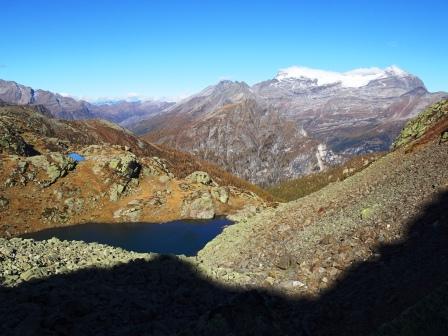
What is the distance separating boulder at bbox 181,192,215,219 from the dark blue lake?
6.92ft

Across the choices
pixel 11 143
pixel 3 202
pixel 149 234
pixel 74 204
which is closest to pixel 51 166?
pixel 74 204

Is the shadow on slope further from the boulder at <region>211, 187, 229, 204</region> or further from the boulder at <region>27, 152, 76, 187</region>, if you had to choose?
the boulder at <region>27, 152, 76, 187</region>

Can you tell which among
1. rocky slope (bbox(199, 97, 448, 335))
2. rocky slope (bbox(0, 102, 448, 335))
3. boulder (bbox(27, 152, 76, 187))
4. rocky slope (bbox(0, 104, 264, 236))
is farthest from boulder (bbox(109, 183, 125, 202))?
rocky slope (bbox(0, 102, 448, 335))

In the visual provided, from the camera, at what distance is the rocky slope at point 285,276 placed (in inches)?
1046

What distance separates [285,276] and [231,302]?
13.4 metres

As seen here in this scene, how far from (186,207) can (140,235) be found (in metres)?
16.9

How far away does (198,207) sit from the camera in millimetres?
103500

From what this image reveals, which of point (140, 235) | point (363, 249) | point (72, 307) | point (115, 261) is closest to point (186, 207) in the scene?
point (140, 235)

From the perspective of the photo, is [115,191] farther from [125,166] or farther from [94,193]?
[125,166]

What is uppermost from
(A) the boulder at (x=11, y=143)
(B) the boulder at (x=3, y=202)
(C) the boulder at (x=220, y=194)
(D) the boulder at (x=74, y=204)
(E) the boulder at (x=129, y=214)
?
(A) the boulder at (x=11, y=143)

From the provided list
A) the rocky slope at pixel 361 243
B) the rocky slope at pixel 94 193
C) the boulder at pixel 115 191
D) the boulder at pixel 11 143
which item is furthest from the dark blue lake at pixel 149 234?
the boulder at pixel 11 143

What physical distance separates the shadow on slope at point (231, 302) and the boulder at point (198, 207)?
60715 mm

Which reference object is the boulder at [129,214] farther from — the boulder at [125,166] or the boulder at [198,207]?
the boulder at [125,166]

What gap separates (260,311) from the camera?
2700 cm
